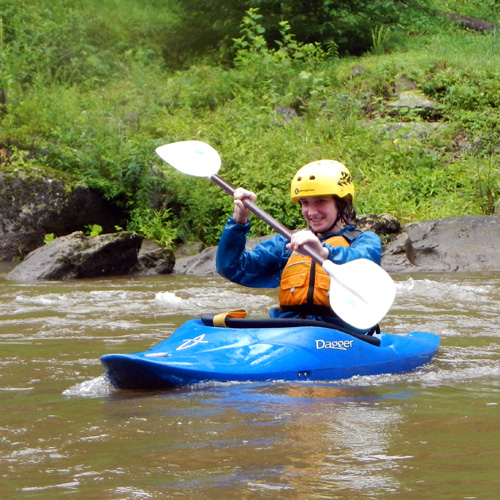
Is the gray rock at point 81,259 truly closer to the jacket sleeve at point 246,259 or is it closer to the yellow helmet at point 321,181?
the jacket sleeve at point 246,259

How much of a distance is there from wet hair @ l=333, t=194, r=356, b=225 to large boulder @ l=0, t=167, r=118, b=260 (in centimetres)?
665

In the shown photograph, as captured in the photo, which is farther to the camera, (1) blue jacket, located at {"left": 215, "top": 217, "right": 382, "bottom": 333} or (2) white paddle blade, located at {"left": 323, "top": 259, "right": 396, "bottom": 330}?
(1) blue jacket, located at {"left": 215, "top": 217, "right": 382, "bottom": 333}

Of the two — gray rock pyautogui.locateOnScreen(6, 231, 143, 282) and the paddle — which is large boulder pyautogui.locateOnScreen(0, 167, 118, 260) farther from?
the paddle

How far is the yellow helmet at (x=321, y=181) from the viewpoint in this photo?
380cm

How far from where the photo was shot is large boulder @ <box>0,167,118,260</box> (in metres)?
9.94

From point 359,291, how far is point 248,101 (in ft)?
32.1

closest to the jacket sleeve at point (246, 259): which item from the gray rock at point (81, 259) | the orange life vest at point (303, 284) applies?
the orange life vest at point (303, 284)

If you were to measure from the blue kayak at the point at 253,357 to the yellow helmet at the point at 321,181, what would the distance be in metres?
0.64

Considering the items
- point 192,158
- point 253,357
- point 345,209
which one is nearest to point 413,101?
point 192,158

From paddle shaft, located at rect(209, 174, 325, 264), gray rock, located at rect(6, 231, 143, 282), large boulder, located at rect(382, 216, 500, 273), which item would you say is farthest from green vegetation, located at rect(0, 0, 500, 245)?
paddle shaft, located at rect(209, 174, 325, 264)

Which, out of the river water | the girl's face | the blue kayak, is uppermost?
the girl's face

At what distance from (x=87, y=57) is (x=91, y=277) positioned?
312 inches

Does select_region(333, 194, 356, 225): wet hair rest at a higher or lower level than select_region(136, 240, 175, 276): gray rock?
higher

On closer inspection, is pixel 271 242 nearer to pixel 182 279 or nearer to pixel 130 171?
pixel 182 279
